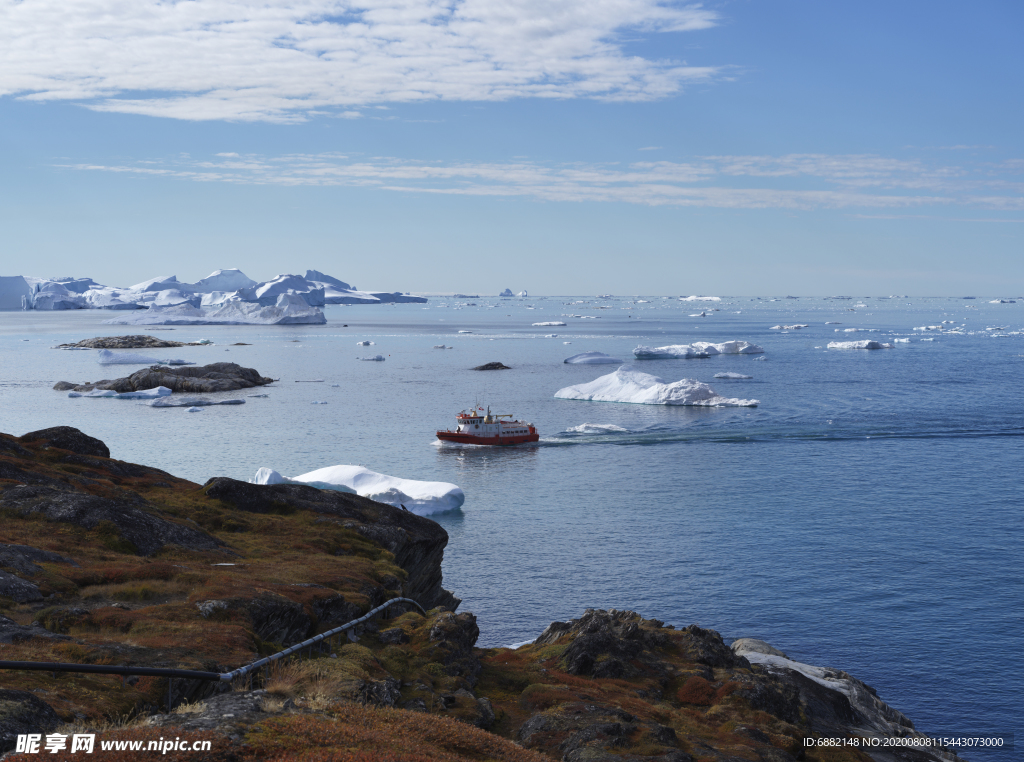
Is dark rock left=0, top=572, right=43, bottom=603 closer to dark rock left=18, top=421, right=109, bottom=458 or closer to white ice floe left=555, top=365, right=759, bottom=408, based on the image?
dark rock left=18, top=421, right=109, bottom=458

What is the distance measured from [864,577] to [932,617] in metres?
4.67

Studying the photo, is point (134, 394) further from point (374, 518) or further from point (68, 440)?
point (374, 518)

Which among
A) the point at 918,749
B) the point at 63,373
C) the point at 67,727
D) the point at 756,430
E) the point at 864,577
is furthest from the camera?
the point at 63,373

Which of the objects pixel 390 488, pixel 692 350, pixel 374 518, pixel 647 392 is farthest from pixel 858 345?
pixel 374 518

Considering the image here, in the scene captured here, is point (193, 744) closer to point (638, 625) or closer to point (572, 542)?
point (638, 625)

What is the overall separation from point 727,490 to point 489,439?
23341 millimetres

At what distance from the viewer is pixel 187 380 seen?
103250 millimetres

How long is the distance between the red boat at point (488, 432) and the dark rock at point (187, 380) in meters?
45.3

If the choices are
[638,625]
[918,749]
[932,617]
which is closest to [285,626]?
[638,625]

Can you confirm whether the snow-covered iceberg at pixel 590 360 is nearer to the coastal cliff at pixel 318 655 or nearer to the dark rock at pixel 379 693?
the coastal cliff at pixel 318 655

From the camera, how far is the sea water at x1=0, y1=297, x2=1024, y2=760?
103ft

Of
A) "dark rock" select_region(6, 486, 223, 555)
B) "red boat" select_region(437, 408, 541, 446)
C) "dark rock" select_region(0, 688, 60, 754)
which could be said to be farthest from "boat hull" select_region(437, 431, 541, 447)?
"dark rock" select_region(0, 688, 60, 754)

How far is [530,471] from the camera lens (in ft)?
199

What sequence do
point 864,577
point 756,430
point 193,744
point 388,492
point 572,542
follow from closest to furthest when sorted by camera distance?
1. point 193,744
2. point 864,577
3. point 572,542
4. point 388,492
5. point 756,430
